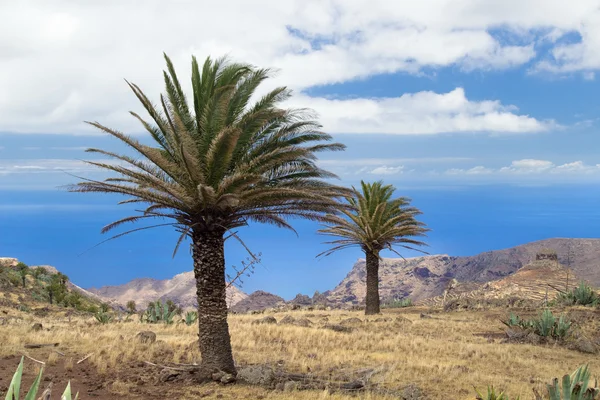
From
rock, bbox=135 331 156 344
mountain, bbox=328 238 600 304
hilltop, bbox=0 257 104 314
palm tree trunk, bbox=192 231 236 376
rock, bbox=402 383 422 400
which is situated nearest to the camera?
rock, bbox=402 383 422 400

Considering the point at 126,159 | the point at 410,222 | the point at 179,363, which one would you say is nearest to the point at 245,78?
the point at 126,159

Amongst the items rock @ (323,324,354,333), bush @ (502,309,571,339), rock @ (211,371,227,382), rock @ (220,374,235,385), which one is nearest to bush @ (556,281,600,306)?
bush @ (502,309,571,339)

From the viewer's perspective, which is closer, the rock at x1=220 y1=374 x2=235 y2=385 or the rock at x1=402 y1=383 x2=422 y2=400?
the rock at x1=402 y1=383 x2=422 y2=400

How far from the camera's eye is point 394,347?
16062 mm

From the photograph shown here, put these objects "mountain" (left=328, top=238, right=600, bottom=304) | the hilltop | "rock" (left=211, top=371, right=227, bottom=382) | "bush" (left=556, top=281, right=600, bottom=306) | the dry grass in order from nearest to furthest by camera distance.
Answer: "rock" (left=211, top=371, right=227, bottom=382) < the dry grass < "bush" (left=556, top=281, right=600, bottom=306) < the hilltop < "mountain" (left=328, top=238, right=600, bottom=304)

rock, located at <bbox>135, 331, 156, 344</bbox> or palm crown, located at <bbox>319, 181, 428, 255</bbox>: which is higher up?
palm crown, located at <bbox>319, 181, 428, 255</bbox>

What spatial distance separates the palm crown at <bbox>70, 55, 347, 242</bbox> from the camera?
34.7 feet

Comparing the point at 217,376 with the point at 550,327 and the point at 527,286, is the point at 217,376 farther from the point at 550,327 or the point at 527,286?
the point at 527,286

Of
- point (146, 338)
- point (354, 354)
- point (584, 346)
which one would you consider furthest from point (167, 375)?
point (584, 346)

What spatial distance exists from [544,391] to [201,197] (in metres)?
8.86

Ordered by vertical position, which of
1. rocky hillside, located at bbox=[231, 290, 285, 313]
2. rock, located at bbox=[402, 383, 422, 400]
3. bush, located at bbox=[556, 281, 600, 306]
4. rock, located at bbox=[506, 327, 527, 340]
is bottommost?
rock, located at bbox=[402, 383, 422, 400]

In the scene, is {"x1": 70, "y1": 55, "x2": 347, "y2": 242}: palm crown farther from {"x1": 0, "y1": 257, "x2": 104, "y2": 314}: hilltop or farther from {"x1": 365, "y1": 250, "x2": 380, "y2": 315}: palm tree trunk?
{"x1": 0, "y1": 257, "x2": 104, "y2": 314}: hilltop

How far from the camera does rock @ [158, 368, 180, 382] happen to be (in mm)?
10852

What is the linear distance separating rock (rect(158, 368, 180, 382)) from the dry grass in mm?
888
